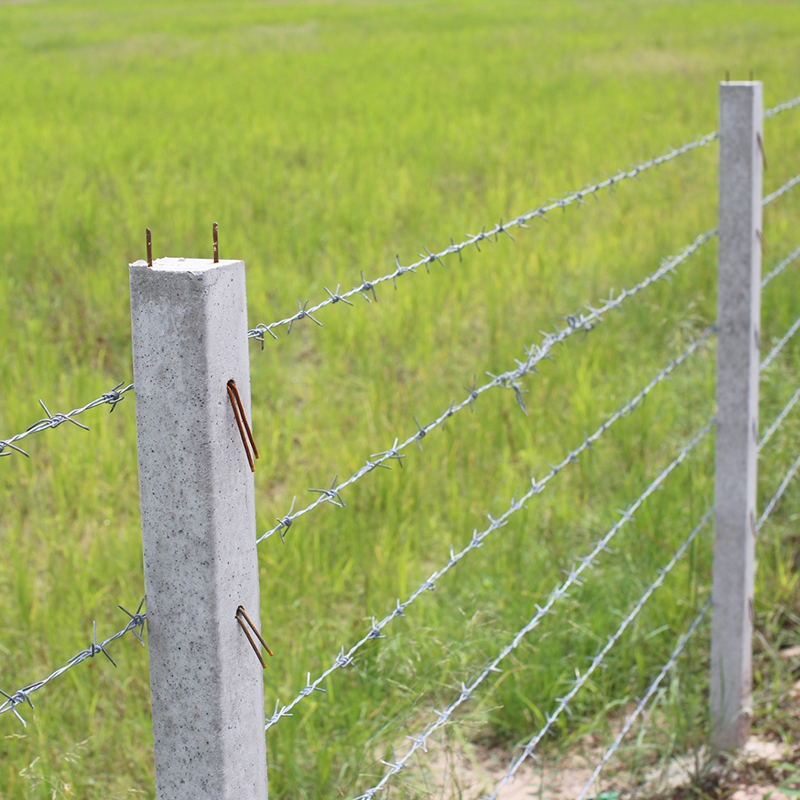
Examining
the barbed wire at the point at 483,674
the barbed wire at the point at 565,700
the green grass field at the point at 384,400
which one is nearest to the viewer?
the barbed wire at the point at 483,674

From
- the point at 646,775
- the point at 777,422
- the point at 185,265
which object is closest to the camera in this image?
the point at 185,265

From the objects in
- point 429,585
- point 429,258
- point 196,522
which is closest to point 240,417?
point 196,522

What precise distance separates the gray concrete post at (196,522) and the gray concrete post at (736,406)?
5.66 feet

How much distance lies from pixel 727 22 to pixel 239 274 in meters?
23.5

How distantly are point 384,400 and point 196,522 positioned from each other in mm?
3124

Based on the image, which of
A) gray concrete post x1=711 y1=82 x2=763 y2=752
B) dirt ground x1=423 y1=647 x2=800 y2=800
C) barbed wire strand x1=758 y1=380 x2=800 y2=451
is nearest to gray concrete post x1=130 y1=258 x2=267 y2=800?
dirt ground x1=423 y1=647 x2=800 y2=800

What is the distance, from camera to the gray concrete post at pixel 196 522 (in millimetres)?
1069

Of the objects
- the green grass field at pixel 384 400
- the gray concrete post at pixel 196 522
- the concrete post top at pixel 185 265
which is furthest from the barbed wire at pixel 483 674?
the concrete post top at pixel 185 265

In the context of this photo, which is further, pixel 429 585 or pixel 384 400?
pixel 384 400

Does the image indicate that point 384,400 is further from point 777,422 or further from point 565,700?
point 565,700

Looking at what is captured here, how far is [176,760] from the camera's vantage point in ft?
3.82

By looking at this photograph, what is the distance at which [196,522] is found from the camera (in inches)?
43.5

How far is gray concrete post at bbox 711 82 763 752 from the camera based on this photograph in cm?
250

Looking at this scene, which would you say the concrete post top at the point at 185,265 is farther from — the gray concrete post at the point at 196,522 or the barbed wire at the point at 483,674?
A: the barbed wire at the point at 483,674
